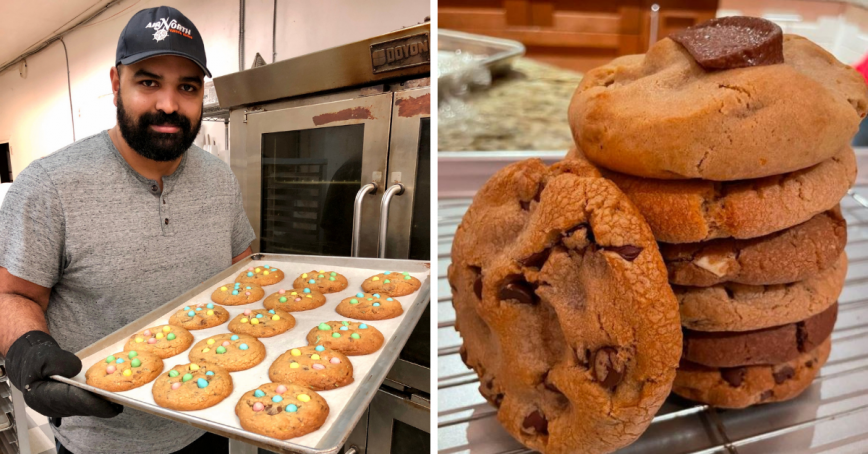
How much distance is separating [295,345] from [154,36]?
825 mm

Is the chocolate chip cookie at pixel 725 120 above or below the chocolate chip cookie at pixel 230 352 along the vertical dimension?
above

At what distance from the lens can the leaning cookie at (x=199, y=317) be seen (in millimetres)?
1307

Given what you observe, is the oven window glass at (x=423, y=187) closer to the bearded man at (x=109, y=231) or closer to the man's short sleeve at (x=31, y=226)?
the bearded man at (x=109, y=231)

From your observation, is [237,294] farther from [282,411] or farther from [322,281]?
[282,411]

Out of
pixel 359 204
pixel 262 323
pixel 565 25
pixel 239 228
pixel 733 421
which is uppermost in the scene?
pixel 565 25

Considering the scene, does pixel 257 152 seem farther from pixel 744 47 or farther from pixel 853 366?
pixel 853 366

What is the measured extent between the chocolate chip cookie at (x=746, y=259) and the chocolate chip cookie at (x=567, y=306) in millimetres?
160

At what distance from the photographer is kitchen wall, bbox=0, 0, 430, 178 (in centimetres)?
112

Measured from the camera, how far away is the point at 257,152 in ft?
4.44

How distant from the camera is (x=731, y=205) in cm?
81

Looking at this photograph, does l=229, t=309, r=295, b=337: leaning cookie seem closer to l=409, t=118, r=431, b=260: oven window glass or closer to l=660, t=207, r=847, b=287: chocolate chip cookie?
l=409, t=118, r=431, b=260: oven window glass

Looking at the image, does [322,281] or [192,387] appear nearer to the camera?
[192,387]

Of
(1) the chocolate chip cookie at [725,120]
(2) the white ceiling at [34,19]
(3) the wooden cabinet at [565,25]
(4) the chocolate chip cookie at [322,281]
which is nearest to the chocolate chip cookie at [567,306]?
(1) the chocolate chip cookie at [725,120]

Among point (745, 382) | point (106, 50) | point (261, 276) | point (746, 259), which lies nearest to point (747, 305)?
point (746, 259)
